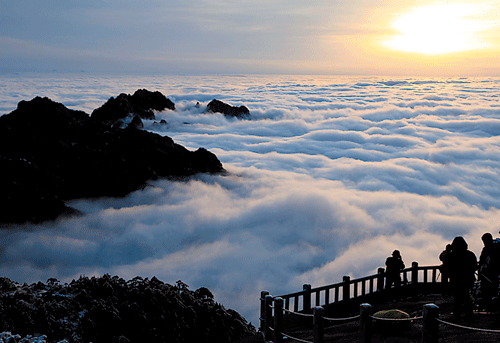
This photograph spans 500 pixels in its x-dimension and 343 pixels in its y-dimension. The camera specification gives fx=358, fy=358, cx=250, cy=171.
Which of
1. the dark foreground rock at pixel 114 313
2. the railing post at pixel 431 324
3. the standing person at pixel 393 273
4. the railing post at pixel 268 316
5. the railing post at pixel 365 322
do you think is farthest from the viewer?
the standing person at pixel 393 273

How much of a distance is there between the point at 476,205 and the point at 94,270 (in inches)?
2843

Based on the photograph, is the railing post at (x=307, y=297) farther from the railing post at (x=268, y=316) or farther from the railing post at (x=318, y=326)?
the railing post at (x=318, y=326)

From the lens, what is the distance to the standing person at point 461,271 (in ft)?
23.9

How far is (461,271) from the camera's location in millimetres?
7359

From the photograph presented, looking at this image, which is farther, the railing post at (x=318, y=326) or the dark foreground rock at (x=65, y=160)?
the dark foreground rock at (x=65, y=160)

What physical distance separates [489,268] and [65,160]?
38476 millimetres

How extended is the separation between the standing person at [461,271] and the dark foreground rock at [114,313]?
6.77 meters

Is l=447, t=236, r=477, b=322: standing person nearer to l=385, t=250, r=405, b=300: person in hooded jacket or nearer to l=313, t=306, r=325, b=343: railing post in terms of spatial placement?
l=313, t=306, r=325, b=343: railing post

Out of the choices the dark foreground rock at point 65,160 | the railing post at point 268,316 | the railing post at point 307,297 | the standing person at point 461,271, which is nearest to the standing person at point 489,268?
the standing person at point 461,271

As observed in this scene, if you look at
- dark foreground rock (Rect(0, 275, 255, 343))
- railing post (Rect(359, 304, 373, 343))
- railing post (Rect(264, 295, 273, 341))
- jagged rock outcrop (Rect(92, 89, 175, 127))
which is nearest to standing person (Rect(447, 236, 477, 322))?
railing post (Rect(359, 304, 373, 343))

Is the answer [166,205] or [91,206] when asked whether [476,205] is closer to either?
[166,205]

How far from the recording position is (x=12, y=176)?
31.5 meters

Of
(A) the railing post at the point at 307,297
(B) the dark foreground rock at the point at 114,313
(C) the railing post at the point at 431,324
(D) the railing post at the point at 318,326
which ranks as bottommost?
(B) the dark foreground rock at the point at 114,313

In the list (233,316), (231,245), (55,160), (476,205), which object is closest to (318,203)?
(231,245)
